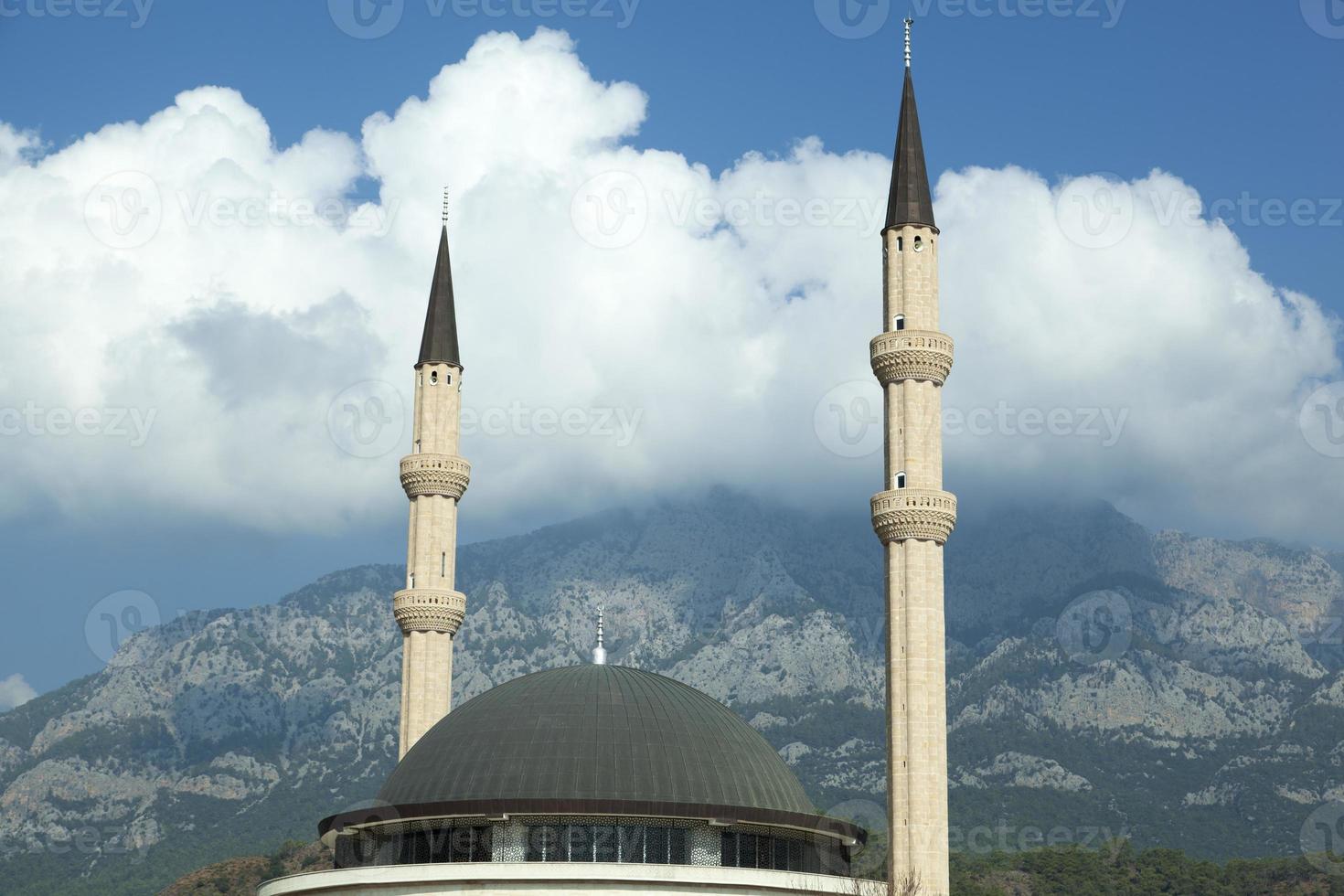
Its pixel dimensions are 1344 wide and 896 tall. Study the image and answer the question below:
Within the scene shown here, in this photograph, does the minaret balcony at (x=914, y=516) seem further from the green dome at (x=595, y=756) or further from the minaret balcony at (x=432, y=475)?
the minaret balcony at (x=432, y=475)

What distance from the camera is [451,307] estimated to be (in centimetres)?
6625

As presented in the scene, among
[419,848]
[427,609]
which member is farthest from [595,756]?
[427,609]

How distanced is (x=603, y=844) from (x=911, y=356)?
1810 centimetres

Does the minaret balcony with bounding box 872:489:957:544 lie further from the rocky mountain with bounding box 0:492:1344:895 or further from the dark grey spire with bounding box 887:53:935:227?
the rocky mountain with bounding box 0:492:1344:895

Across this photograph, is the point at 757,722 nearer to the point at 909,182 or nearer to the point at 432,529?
the point at 432,529

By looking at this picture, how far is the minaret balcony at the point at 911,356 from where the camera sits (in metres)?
52.5

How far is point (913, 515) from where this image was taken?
51.0 m

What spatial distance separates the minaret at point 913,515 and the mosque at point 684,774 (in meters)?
0.06

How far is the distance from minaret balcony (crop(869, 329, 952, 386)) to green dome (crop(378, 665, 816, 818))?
11760mm

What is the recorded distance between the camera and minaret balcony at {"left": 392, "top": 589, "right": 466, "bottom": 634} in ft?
199

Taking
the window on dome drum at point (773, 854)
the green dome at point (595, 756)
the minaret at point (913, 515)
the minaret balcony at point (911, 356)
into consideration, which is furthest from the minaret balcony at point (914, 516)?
the window on dome drum at point (773, 854)

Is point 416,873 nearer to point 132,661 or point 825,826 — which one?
point 825,826

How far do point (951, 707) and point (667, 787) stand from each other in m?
112

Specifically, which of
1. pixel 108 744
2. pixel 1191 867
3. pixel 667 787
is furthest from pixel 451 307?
pixel 108 744
